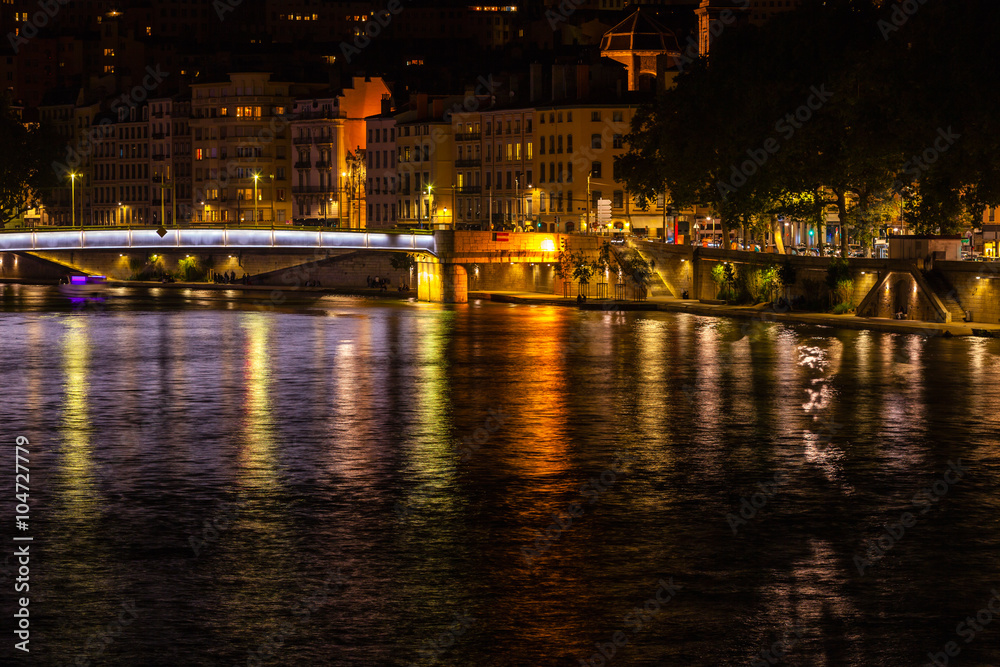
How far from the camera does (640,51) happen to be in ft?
542

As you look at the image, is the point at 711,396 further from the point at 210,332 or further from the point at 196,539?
the point at 210,332

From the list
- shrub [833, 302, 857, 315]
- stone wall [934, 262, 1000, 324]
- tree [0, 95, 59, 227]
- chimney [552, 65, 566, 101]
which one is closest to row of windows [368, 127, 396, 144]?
chimney [552, 65, 566, 101]

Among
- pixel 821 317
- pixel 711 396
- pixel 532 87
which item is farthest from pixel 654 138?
pixel 711 396

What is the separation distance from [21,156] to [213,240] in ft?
116

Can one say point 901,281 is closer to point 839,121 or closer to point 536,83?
point 839,121

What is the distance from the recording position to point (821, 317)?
97688mm

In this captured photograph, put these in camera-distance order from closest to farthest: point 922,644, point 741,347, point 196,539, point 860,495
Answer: point 922,644, point 196,539, point 860,495, point 741,347

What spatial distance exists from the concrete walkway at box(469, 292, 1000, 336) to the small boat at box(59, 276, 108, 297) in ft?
130

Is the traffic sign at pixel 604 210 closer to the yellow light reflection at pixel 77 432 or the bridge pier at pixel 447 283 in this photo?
the bridge pier at pixel 447 283

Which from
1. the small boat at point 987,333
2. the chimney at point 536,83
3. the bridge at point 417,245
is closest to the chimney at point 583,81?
the chimney at point 536,83

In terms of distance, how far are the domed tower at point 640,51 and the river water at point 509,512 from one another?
309ft

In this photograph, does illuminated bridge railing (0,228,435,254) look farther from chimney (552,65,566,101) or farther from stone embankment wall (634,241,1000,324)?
stone embankment wall (634,241,1000,324)

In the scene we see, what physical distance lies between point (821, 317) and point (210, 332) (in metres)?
34.4

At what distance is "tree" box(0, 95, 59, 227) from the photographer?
541 feet
